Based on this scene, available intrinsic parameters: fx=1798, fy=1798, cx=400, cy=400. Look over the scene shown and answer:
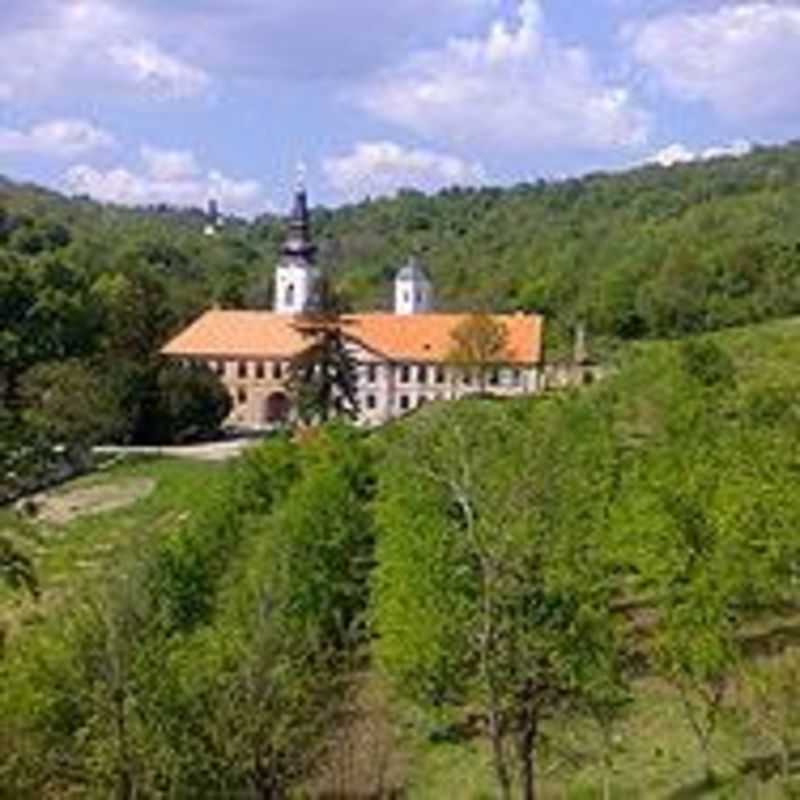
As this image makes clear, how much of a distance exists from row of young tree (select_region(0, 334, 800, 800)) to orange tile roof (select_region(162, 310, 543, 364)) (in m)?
52.6

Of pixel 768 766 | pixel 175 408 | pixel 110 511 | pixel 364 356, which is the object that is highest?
pixel 364 356

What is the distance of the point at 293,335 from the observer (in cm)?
11300

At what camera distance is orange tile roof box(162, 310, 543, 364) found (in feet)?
366

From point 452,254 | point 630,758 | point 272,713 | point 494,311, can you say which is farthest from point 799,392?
point 452,254

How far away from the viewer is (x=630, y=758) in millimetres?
32750

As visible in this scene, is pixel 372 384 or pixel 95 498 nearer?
pixel 95 498

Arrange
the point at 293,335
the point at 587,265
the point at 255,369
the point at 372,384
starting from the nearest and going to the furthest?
the point at 255,369 → the point at 293,335 → the point at 372,384 → the point at 587,265

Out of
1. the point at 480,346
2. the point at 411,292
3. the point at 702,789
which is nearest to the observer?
the point at 702,789

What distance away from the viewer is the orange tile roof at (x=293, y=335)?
112 meters

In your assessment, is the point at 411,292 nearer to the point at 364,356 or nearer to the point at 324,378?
the point at 364,356

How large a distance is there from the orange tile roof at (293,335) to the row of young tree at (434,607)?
52.6 metres

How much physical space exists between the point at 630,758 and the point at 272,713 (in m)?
10.7

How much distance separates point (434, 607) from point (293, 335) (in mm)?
78458

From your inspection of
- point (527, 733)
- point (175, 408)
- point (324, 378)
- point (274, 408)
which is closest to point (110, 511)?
point (324, 378)
